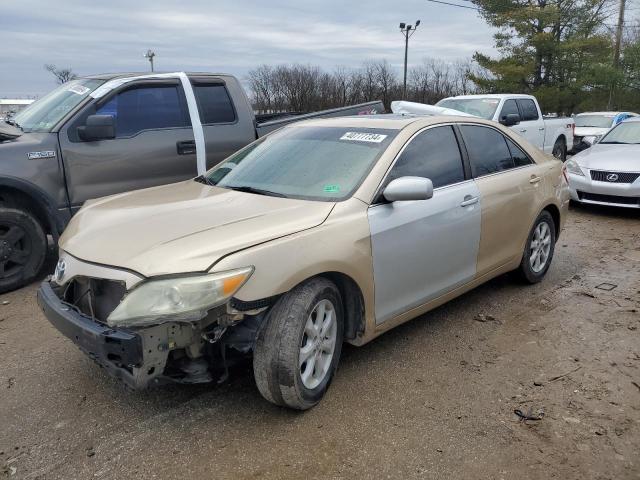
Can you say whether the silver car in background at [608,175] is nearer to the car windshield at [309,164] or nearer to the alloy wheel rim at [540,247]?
the alloy wheel rim at [540,247]

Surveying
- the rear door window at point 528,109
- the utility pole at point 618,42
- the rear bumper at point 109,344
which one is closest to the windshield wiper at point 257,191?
the rear bumper at point 109,344

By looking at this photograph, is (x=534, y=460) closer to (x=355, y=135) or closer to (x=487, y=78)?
(x=355, y=135)

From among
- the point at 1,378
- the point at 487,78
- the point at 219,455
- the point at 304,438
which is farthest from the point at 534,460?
the point at 487,78

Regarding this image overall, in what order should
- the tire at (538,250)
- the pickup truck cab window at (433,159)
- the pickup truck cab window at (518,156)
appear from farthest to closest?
the tire at (538,250), the pickup truck cab window at (518,156), the pickup truck cab window at (433,159)

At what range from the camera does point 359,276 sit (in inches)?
125

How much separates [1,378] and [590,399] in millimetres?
3579

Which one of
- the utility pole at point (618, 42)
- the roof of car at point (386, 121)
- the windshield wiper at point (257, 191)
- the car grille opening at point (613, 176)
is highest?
the utility pole at point (618, 42)

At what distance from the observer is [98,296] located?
9.46 ft

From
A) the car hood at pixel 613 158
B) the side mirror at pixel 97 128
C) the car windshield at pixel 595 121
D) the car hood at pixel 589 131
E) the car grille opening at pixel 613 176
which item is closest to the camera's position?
the side mirror at pixel 97 128

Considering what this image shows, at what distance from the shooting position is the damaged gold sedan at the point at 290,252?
102 inches

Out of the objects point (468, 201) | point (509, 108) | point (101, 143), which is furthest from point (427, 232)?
point (509, 108)

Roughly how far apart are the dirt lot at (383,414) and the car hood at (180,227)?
0.91 meters

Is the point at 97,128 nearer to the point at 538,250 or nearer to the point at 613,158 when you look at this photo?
the point at 538,250

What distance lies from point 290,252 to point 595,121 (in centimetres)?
1803
